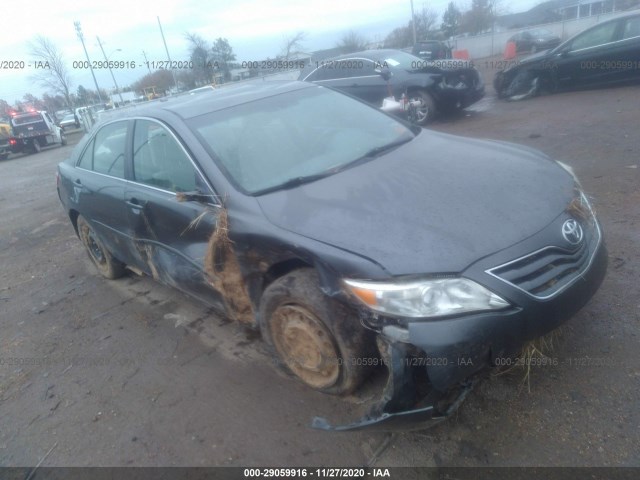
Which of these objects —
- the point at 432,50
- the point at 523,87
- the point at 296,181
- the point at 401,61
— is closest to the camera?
the point at 296,181

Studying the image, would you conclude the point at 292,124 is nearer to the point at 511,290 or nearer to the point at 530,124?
the point at 511,290

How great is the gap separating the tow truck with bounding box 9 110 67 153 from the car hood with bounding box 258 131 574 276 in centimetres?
2266

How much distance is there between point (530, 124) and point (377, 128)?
578 cm

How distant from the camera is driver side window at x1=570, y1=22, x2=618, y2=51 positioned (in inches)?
353

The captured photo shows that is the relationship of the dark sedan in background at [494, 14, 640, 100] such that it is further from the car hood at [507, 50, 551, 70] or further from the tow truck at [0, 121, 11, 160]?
the tow truck at [0, 121, 11, 160]

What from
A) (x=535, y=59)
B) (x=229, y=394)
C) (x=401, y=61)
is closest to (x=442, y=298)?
(x=229, y=394)

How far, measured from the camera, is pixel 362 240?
2166 millimetres

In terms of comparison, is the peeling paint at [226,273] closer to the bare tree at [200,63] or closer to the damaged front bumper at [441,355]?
the damaged front bumper at [441,355]

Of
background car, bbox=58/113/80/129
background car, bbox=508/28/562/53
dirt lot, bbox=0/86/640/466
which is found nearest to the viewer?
dirt lot, bbox=0/86/640/466

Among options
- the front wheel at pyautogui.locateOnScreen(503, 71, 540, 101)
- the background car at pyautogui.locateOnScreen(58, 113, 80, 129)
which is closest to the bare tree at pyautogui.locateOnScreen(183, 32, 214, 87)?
the background car at pyautogui.locateOnScreen(58, 113, 80, 129)

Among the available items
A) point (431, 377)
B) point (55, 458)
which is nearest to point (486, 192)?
point (431, 377)

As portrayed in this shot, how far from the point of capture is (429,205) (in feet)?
7.73

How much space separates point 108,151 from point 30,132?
68.5 feet

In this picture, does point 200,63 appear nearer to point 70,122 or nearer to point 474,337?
point 70,122
